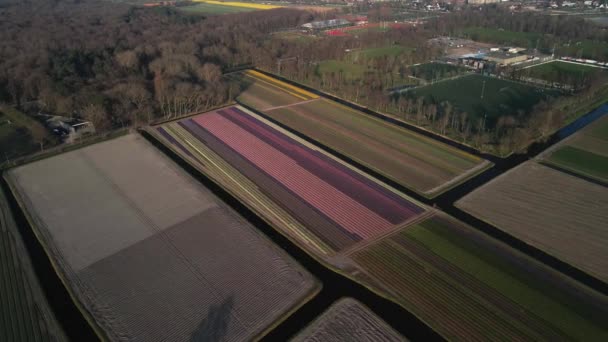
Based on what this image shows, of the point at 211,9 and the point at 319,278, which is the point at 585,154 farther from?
the point at 211,9

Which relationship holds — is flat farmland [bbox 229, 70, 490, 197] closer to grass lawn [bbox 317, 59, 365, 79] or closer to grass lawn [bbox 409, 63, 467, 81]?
grass lawn [bbox 317, 59, 365, 79]

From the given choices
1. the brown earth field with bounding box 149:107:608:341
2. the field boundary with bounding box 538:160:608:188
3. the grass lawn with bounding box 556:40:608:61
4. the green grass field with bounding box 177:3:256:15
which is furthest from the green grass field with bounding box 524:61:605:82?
the green grass field with bounding box 177:3:256:15

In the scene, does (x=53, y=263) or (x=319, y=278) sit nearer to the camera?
(x=319, y=278)

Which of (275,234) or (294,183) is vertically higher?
(294,183)

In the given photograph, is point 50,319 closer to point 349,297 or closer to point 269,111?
point 349,297

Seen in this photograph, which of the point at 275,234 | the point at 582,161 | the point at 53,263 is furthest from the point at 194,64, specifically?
the point at 582,161
